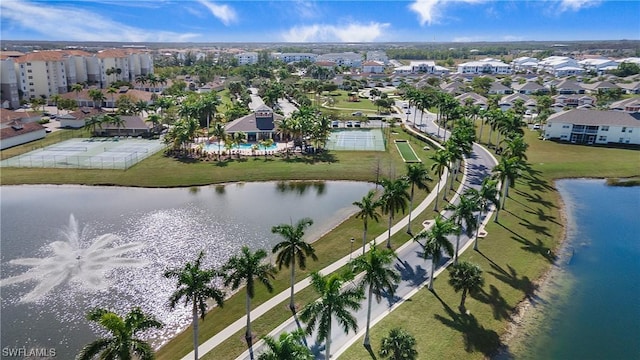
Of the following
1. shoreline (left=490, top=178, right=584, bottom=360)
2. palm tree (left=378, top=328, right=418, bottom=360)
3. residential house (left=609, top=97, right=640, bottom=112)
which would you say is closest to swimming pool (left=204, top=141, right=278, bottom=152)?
shoreline (left=490, top=178, right=584, bottom=360)

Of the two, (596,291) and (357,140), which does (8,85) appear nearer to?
(357,140)

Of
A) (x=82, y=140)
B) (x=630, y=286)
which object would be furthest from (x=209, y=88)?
(x=630, y=286)

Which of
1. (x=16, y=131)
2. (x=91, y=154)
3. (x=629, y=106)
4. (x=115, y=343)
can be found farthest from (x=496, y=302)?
(x=629, y=106)

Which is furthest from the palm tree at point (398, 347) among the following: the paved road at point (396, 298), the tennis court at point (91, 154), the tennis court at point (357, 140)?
the tennis court at point (357, 140)

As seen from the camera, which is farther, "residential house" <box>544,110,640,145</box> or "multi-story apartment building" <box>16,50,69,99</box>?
"multi-story apartment building" <box>16,50,69,99</box>

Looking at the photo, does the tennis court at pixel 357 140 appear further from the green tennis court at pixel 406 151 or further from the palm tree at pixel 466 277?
the palm tree at pixel 466 277

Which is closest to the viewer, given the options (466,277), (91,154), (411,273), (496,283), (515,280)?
(466,277)

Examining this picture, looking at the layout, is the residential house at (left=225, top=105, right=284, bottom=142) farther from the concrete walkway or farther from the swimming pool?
the concrete walkway

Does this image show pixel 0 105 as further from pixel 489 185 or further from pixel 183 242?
pixel 489 185
